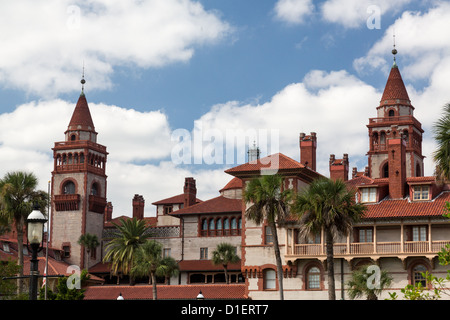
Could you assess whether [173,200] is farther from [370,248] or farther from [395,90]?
[370,248]

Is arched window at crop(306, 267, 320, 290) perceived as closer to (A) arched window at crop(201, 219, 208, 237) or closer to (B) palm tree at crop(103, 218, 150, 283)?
(B) palm tree at crop(103, 218, 150, 283)

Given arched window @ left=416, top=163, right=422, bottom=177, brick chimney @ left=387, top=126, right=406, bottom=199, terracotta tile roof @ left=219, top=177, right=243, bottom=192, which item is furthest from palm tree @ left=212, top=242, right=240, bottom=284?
arched window @ left=416, top=163, right=422, bottom=177

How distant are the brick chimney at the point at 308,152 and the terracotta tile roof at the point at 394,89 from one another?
33.7 metres

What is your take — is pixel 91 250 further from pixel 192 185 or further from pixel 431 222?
pixel 431 222

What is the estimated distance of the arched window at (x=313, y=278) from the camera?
63156 mm

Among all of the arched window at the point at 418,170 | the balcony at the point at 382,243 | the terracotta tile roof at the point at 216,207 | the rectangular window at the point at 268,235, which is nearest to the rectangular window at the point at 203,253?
the terracotta tile roof at the point at 216,207

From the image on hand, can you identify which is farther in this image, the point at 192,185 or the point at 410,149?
the point at 192,185

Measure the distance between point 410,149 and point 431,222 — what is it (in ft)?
135

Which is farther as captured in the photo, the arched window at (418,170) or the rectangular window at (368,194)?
the arched window at (418,170)

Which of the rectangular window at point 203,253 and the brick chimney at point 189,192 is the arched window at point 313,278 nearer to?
the rectangular window at point 203,253

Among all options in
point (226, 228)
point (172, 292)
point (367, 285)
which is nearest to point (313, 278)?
point (367, 285)

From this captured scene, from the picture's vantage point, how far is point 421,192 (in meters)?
62.2
